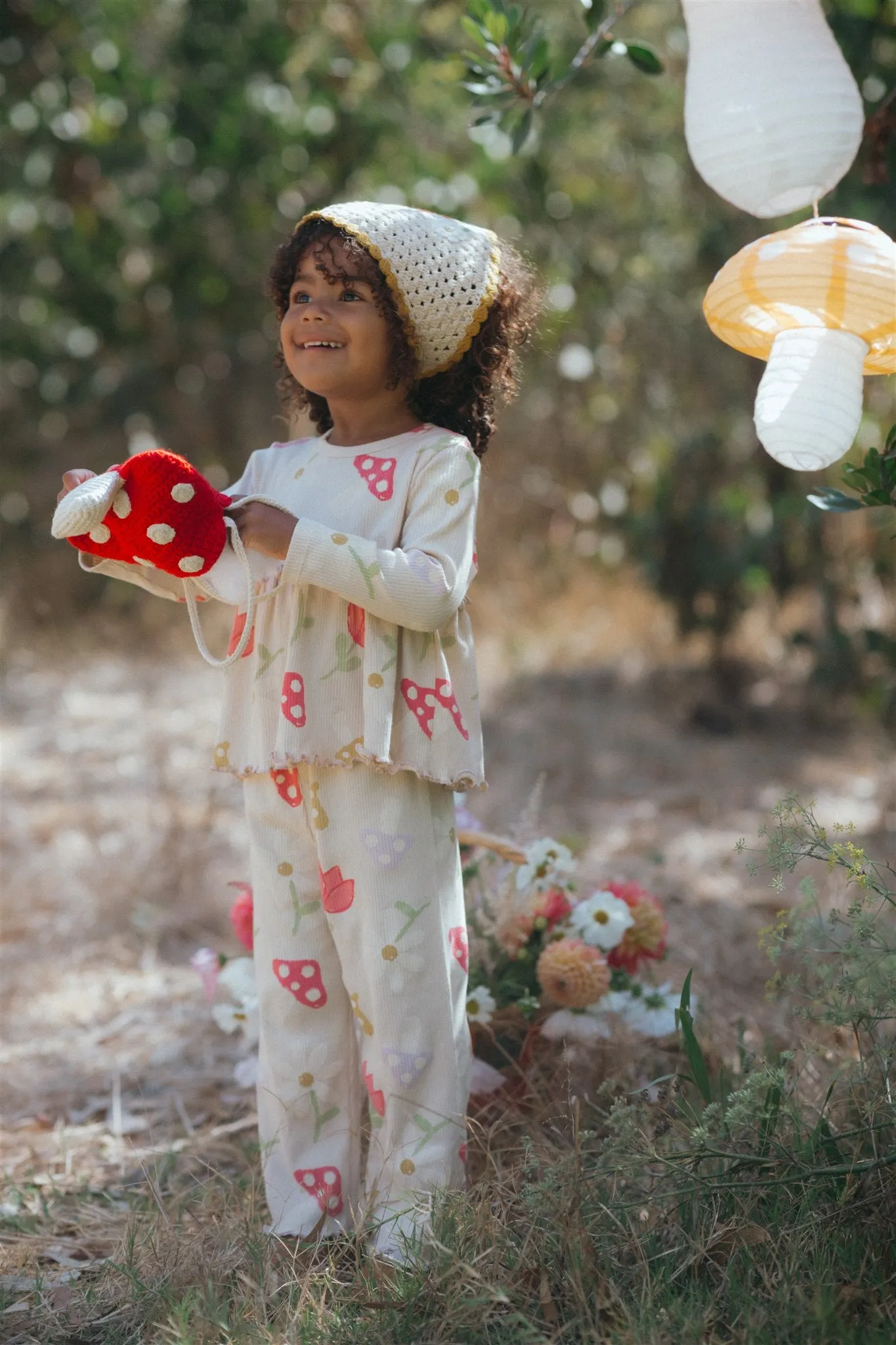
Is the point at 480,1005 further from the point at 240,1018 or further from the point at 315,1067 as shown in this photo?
the point at 240,1018

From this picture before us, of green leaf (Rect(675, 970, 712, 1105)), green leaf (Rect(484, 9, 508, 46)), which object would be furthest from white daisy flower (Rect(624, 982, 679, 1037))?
green leaf (Rect(484, 9, 508, 46))

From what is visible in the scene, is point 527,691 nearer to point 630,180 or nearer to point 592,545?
point 592,545

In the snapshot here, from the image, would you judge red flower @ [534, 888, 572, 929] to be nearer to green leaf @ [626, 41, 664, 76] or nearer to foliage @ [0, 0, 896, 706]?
green leaf @ [626, 41, 664, 76]

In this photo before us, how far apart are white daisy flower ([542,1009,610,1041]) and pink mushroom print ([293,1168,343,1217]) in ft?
1.44

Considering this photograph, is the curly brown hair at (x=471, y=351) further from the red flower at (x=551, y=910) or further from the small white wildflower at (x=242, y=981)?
the small white wildflower at (x=242, y=981)

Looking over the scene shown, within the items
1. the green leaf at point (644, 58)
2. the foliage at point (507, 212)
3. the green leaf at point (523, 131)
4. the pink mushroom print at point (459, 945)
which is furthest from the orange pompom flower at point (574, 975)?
the foliage at point (507, 212)

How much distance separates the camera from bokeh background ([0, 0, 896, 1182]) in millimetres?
3338

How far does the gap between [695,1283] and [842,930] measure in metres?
0.77

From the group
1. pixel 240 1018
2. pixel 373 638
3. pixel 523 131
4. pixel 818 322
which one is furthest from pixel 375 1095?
pixel 523 131


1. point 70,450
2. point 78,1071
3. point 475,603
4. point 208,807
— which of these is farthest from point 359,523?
point 70,450

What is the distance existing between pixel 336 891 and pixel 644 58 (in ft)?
4.66

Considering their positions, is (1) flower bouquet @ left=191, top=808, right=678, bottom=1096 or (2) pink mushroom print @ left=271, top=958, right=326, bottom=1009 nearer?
(2) pink mushroom print @ left=271, top=958, right=326, bottom=1009

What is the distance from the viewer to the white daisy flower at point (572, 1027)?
7.29ft

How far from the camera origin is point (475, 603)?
21.0ft
